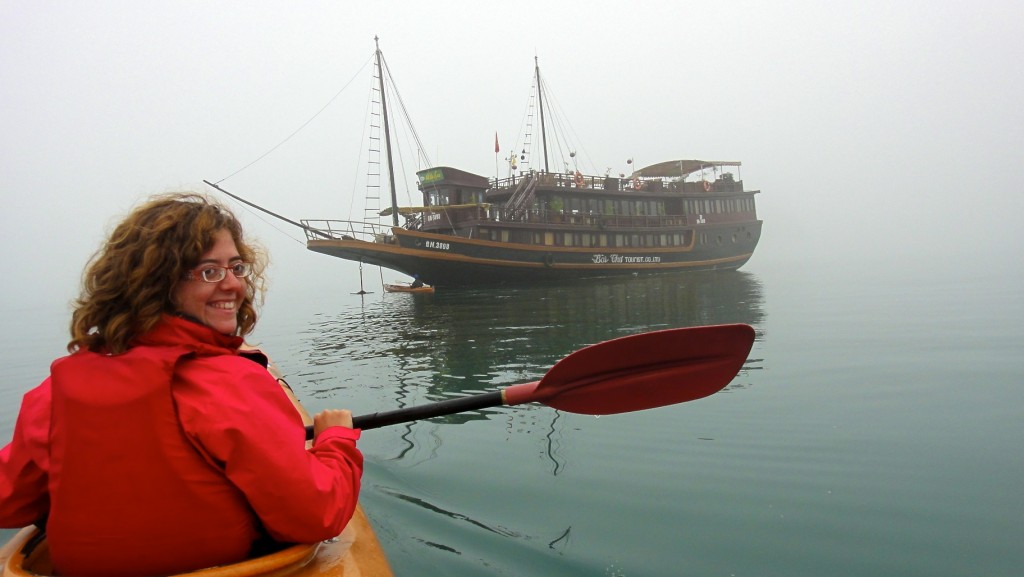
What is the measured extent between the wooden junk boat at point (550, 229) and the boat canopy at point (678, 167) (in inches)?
5.1

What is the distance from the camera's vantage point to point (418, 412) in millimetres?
2902

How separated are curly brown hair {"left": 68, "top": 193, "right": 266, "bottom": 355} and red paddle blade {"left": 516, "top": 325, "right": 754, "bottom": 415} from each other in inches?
78.9

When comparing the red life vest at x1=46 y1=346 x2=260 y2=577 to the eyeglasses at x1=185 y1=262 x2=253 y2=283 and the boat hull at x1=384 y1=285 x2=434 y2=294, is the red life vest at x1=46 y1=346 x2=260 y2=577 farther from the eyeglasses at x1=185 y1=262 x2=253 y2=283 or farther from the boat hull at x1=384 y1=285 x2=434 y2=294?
the boat hull at x1=384 y1=285 x2=434 y2=294

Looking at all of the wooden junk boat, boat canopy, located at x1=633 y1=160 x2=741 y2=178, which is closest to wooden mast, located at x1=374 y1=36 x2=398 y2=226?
the wooden junk boat

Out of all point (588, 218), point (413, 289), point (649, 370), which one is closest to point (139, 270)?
point (649, 370)

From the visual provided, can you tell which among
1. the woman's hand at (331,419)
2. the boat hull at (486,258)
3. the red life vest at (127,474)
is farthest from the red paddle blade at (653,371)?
the boat hull at (486,258)

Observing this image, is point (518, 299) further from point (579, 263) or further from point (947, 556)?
point (947, 556)

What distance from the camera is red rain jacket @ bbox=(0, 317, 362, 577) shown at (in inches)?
57.0

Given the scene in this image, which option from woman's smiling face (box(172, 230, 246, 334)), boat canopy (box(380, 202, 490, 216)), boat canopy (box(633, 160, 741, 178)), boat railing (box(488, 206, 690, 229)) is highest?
boat canopy (box(633, 160, 741, 178))

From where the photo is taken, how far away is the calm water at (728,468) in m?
2.83

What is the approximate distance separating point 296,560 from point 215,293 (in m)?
0.82

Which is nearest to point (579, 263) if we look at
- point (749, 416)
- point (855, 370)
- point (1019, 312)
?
point (1019, 312)

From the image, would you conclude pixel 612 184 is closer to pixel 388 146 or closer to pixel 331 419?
pixel 388 146

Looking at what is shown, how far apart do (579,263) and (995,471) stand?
966 inches
